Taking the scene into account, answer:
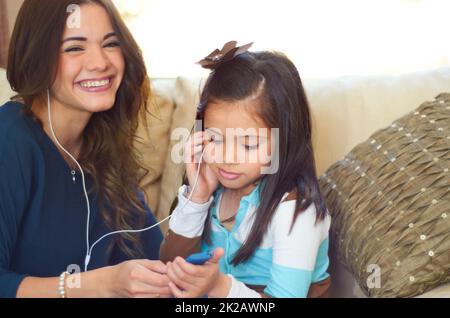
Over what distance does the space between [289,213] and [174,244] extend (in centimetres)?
23

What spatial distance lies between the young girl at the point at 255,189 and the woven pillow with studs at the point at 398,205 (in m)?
0.07

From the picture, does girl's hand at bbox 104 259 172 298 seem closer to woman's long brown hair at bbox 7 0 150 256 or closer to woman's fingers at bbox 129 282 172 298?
woman's fingers at bbox 129 282 172 298

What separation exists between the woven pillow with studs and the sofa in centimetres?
14

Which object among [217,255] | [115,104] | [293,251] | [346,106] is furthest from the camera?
[346,106]

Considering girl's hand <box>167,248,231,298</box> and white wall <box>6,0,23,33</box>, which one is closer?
girl's hand <box>167,248,231,298</box>

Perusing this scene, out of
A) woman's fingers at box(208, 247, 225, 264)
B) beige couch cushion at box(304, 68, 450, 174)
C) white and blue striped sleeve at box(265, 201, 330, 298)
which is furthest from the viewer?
beige couch cushion at box(304, 68, 450, 174)

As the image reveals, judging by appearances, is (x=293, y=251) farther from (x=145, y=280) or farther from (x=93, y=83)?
(x=93, y=83)

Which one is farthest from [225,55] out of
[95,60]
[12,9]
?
[12,9]

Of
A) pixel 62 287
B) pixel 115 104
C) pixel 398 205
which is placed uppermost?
pixel 115 104

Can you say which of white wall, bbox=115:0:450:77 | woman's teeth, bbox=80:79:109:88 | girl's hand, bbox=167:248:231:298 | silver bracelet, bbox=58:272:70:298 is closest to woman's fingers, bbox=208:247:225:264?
girl's hand, bbox=167:248:231:298

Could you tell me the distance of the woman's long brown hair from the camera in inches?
44.0

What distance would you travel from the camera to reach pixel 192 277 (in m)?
1.01

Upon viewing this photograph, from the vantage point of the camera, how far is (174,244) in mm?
1213

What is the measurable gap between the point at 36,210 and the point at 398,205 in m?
0.63
